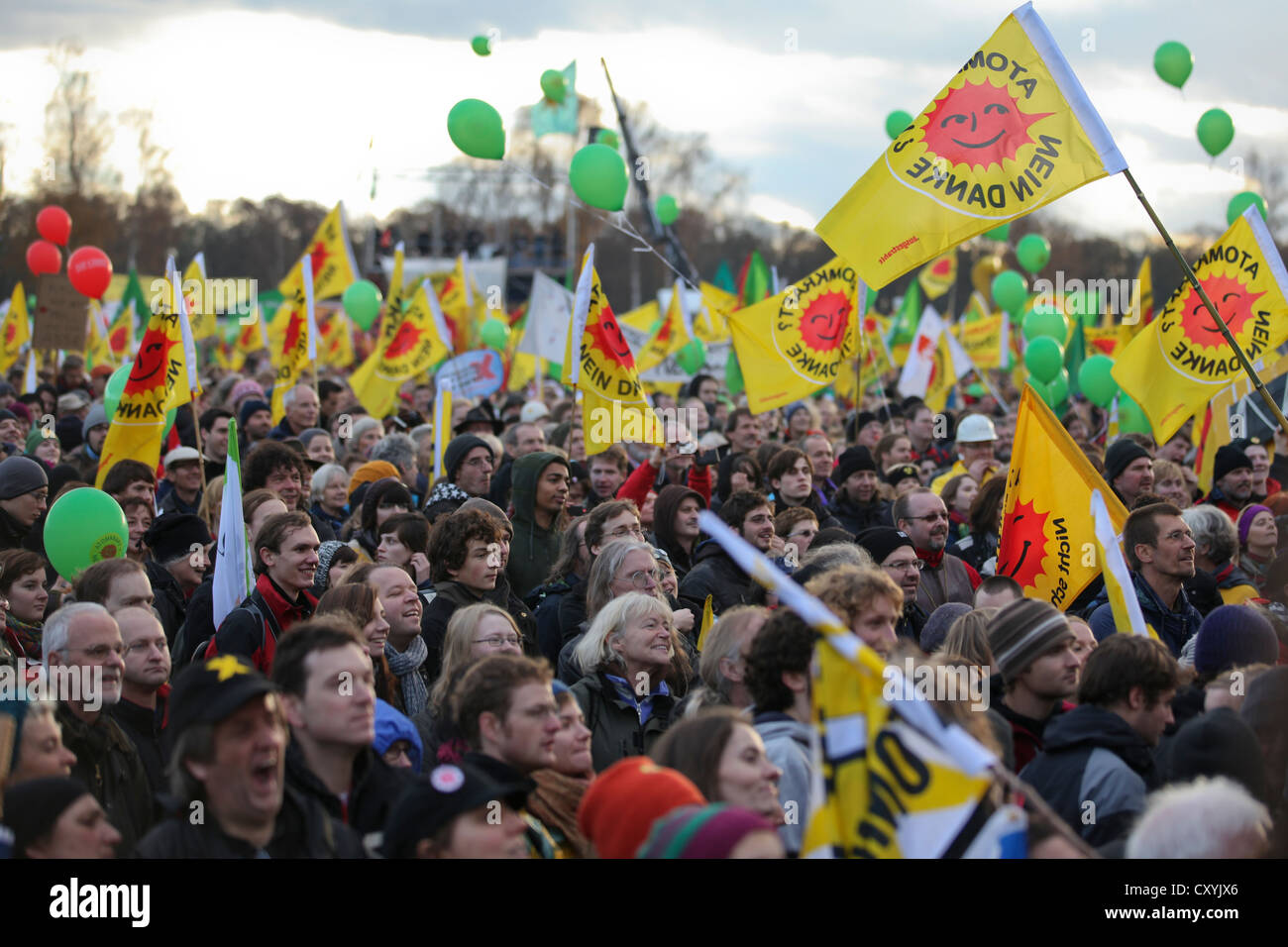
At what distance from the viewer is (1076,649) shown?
4781 mm

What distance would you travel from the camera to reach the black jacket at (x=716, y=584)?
632cm

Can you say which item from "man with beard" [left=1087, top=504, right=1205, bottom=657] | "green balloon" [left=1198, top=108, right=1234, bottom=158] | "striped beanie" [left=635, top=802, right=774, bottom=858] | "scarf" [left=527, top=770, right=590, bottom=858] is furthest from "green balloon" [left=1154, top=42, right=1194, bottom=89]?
"striped beanie" [left=635, top=802, right=774, bottom=858]

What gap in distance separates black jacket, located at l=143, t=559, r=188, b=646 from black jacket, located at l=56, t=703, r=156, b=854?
192 cm

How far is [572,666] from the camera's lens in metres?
5.27

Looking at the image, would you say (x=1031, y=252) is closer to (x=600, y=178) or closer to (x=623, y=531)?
(x=600, y=178)

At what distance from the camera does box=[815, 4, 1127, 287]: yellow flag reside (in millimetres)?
5906

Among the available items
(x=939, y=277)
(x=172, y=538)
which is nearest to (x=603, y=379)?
(x=172, y=538)

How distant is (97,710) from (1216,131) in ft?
42.9

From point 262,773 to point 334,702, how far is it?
44 centimetres

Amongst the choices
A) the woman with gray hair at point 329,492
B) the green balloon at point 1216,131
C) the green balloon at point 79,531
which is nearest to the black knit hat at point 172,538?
the green balloon at point 79,531

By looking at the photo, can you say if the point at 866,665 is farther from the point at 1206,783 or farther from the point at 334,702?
the point at 334,702

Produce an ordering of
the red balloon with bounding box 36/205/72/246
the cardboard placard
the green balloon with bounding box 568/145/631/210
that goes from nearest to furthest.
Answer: the green balloon with bounding box 568/145/631/210
the cardboard placard
the red balloon with bounding box 36/205/72/246

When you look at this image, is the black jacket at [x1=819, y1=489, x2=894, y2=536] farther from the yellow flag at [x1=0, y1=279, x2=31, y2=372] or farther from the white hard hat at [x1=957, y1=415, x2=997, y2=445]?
the yellow flag at [x1=0, y1=279, x2=31, y2=372]
